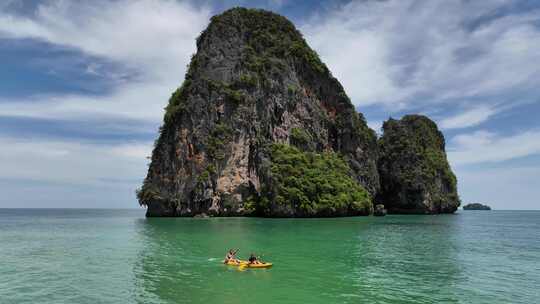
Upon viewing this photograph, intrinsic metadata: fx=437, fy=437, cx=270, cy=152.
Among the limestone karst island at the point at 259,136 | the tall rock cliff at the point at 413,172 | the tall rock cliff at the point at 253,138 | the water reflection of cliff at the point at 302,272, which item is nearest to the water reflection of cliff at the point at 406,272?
the water reflection of cliff at the point at 302,272

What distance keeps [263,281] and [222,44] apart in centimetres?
7834

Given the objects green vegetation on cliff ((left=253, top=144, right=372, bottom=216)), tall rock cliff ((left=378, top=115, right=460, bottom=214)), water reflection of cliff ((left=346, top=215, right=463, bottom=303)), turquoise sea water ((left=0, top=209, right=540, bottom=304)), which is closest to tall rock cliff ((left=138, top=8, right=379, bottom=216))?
green vegetation on cliff ((left=253, top=144, right=372, bottom=216))

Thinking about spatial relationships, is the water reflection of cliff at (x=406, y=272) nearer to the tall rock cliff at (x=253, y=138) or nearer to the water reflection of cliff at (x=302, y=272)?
the water reflection of cliff at (x=302, y=272)

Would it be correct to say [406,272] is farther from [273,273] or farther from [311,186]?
[311,186]

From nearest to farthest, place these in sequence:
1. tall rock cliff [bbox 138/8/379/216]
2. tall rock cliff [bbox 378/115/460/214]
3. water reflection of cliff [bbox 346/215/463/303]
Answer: water reflection of cliff [bbox 346/215/463/303] → tall rock cliff [bbox 138/8/379/216] → tall rock cliff [bbox 378/115/460/214]

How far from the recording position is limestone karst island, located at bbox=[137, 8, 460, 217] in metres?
82.3

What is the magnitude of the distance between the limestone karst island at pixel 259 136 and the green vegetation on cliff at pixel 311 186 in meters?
0.21

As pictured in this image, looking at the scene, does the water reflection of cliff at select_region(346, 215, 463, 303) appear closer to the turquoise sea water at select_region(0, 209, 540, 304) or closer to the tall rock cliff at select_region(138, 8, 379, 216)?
the turquoise sea water at select_region(0, 209, 540, 304)

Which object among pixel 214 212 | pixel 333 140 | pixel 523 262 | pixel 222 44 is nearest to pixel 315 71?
pixel 333 140

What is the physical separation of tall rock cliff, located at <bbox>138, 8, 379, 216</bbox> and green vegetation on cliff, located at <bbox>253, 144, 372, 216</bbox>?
201 mm

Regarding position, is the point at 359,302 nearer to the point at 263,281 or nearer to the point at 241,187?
the point at 263,281

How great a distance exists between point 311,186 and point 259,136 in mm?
14964

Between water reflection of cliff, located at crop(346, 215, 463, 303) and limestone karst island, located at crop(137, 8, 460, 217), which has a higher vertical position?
limestone karst island, located at crop(137, 8, 460, 217)

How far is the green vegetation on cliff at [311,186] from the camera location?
266 ft
